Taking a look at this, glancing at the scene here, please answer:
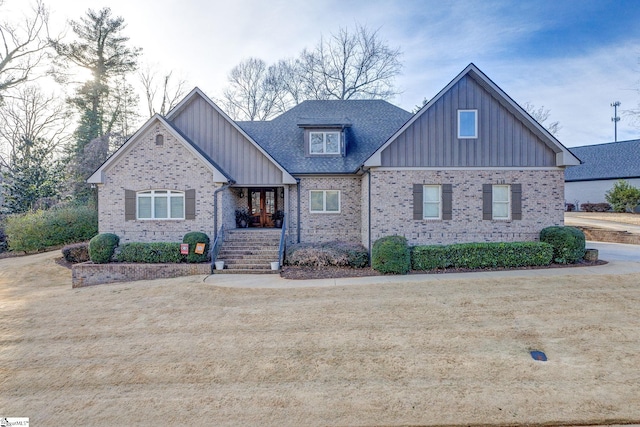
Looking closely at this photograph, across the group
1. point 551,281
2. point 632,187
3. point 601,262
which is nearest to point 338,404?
point 551,281

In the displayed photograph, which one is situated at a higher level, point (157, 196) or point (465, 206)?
point (157, 196)

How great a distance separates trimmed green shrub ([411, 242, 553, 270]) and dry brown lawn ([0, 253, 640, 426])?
2.05 metres

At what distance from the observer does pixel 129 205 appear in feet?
47.2

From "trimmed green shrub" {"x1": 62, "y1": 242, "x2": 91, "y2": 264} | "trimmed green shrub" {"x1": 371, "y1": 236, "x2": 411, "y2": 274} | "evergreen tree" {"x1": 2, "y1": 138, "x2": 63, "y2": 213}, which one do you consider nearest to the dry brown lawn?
"trimmed green shrub" {"x1": 371, "y1": 236, "x2": 411, "y2": 274}

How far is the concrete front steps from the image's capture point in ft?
43.1

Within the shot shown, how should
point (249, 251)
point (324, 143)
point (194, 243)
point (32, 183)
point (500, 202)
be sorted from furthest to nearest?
point (32, 183), point (324, 143), point (249, 251), point (500, 202), point (194, 243)

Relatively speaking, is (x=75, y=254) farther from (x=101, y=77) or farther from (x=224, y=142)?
(x=101, y=77)

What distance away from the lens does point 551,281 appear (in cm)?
1016

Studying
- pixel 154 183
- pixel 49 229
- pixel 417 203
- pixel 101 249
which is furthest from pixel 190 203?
pixel 49 229

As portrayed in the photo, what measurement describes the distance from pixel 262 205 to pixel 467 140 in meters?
9.92

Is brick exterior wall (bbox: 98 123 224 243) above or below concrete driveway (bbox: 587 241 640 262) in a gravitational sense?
above

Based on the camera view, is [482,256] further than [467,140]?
No

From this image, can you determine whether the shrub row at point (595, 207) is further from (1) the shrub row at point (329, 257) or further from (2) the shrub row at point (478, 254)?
(1) the shrub row at point (329, 257)

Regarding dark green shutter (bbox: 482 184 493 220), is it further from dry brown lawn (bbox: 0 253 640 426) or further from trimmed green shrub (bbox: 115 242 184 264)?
trimmed green shrub (bbox: 115 242 184 264)
